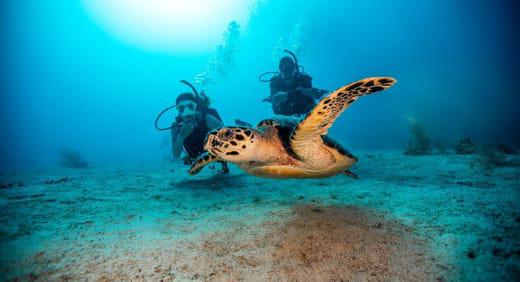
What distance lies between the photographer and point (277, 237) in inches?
80.4

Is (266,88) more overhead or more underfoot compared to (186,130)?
more overhead

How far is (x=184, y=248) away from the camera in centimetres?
186

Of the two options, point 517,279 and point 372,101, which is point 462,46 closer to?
point 372,101

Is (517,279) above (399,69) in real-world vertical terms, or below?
below

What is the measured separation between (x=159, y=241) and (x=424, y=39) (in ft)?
235

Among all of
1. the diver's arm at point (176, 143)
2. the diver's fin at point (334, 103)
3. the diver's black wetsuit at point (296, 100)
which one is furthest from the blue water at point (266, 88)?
the diver's black wetsuit at point (296, 100)

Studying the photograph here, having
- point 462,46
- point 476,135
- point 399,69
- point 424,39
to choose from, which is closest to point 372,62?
point 399,69

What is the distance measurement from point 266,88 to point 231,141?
115476 millimetres

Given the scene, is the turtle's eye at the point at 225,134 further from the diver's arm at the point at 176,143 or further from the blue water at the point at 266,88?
the diver's arm at the point at 176,143

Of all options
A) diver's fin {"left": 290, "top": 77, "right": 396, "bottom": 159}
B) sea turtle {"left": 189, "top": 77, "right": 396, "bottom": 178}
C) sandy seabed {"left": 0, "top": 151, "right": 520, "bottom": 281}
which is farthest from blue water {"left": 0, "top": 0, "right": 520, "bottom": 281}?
diver's fin {"left": 290, "top": 77, "right": 396, "bottom": 159}

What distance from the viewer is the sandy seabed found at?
1.52m

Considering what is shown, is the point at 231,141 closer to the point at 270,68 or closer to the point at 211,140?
the point at 211,140

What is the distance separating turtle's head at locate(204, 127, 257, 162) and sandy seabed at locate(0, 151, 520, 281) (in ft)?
2.71

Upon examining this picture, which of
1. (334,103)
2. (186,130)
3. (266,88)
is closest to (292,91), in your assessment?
(186,130)
